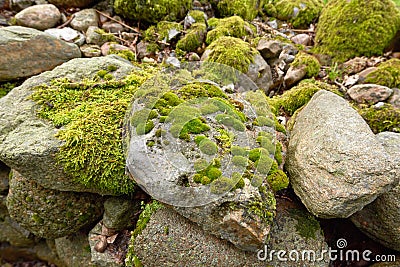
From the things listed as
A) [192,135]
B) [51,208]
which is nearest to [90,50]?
[51,208]

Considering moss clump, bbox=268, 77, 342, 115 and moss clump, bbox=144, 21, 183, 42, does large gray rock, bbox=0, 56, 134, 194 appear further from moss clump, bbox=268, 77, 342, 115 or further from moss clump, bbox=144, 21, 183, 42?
moss clump, bbox=268, 77, 342, 115

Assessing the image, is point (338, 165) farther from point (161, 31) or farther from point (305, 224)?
point (161, 31)

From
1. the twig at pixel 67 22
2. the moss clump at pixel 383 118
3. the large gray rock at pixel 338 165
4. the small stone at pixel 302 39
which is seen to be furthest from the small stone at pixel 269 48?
the twig at pixel 67 22

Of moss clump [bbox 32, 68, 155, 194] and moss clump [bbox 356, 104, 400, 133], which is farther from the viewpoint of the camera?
moss clump [bbox 356, 104, 400, 133]

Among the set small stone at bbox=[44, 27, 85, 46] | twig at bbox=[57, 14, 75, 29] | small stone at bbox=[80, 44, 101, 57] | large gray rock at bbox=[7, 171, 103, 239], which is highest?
twig at bbox=[57, 14, 75, 29]

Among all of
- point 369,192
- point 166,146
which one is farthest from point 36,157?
point 369,192

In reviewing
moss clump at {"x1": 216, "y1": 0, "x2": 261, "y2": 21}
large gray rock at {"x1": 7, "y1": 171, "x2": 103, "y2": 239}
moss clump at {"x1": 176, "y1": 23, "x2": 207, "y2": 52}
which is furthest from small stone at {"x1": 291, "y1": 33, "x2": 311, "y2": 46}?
large gray rock at {"x1": 7, "y1": 171, "x2": 103, "y2": 239}

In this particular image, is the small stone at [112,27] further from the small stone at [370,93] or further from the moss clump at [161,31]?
the small stone at [370,93]

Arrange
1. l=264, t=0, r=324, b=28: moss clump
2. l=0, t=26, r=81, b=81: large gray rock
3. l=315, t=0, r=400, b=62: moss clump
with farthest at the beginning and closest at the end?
1. l=264, t=0, r=324, b=28: moss clump
2. l=315, t=0, r=400, b=62: moss clump
3. l=0, t=26, r=81, b=81: large gray rock
